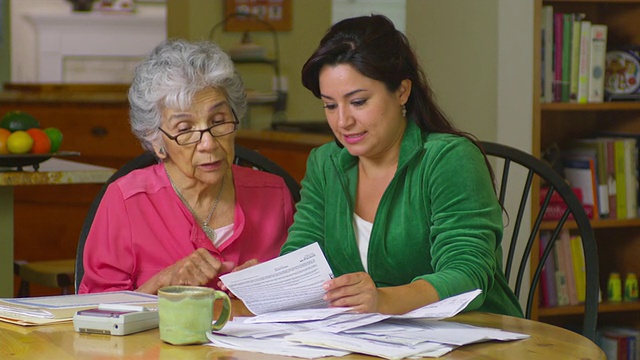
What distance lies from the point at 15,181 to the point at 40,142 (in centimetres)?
16

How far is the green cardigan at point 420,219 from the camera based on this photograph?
1832 millimetres

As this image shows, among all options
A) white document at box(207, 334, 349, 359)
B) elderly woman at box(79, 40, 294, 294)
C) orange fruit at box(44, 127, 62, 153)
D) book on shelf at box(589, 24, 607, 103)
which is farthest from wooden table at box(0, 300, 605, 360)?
book on shelf at box(589, 24, 607, 103)

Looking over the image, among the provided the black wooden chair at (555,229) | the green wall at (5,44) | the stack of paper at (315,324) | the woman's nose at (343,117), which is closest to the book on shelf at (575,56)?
the black wooden chair at (555,229)

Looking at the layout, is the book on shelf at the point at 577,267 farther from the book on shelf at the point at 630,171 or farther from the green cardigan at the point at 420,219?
the green cardigan at the point at 420,219

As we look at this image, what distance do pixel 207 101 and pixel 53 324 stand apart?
2.01 feet

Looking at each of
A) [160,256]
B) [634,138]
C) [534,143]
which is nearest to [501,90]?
[534,143]

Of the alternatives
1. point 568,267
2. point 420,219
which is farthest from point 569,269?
point 420,219

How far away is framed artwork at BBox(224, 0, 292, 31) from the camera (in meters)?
5.80

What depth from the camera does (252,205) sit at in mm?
2254

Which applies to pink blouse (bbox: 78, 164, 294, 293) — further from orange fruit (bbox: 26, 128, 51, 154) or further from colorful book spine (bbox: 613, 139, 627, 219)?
colorful book spine (bbox: 613, 139, 627, 219)

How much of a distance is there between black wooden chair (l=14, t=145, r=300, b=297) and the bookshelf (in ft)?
4.09

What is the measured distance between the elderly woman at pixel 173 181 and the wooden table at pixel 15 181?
0.96 meters

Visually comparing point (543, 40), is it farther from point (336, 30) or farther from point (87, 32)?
point (87, 32)

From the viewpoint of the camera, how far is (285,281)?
5.24 feet
